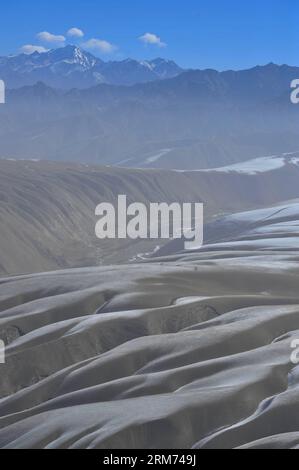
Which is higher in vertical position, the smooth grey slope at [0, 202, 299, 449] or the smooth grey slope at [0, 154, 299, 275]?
the smooth grey slope at [0, 154, 299, 275]

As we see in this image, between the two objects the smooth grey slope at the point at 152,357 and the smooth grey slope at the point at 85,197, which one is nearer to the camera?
the smooth grey slope at the point at 152,357

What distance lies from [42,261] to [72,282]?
159 feet

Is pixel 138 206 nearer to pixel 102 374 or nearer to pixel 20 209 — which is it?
pixel 20 209

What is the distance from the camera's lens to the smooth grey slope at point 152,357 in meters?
25.4

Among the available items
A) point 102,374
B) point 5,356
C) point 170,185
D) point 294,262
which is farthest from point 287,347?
point 170,185

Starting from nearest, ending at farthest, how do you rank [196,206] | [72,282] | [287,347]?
1. [287,347]
2. [72,282]
3. [196,206]

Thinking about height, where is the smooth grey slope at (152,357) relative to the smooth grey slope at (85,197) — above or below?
below

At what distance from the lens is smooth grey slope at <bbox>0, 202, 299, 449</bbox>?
25.4 m

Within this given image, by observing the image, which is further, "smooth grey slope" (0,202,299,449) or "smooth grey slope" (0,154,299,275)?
"smooth grey slope" (0,154,299,275)

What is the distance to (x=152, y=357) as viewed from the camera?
32812 millimetres

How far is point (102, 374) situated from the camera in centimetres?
3184

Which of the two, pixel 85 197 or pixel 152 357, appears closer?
pixel 152 357

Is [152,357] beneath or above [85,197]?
beneath
